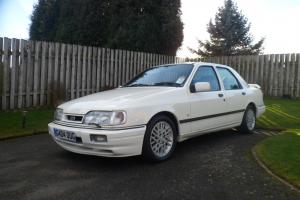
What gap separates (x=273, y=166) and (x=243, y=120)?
106 inches

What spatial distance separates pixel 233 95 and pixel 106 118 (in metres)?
3.18

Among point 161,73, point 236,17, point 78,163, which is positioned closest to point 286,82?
point 161,73

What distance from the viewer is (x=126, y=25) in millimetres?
19938

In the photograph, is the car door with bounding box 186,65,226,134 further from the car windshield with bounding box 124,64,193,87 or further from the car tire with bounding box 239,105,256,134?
the car tire with bounding box 239,105,256,134

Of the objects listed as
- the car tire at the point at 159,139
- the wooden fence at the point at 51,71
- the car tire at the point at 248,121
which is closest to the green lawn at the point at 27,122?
the wooden fence at the point at 51,71

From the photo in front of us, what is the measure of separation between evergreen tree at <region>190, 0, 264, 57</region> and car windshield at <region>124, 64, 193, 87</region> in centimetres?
2981

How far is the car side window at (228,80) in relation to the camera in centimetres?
694

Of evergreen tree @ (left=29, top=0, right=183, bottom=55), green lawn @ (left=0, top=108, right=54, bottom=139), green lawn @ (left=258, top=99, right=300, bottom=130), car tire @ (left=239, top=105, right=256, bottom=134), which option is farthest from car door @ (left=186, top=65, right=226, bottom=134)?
evergreen tree @ (left=29, top=0, right=183, bottom=55)

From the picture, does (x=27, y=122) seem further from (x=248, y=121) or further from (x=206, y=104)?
(x=248, y=121)

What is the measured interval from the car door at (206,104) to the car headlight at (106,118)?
140cm

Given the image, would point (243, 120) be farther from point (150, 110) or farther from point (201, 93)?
point (150, 110)

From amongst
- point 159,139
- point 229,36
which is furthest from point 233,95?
point 229,36

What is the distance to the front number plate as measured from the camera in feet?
16.2

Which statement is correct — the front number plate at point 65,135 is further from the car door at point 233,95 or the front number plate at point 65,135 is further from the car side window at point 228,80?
the car side window at point 228,80
